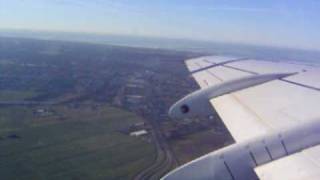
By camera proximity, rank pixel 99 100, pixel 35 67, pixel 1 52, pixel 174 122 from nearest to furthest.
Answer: pixel 174 122
pixel 99 100
pixel 35 67
pixel 1 52

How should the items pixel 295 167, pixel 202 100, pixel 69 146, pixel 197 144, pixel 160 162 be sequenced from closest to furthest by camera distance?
pixel 295 167
pixel 202 100
pixel 160 162
pixel 69 146
pixel 197 144

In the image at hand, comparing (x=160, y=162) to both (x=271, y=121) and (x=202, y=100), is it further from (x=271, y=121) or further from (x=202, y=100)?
(x=271, y=121)

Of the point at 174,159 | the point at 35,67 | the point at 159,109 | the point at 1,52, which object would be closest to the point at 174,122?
the point at 159,109

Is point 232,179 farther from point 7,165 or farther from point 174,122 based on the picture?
point 174,122

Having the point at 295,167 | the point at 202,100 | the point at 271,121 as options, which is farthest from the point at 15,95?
the point at 295,167

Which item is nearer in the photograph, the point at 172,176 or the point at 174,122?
the point at 172,176

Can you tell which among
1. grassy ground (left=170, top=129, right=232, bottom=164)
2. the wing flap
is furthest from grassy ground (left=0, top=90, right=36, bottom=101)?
the wing flap

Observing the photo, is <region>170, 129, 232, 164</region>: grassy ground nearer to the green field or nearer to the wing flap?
the green field
